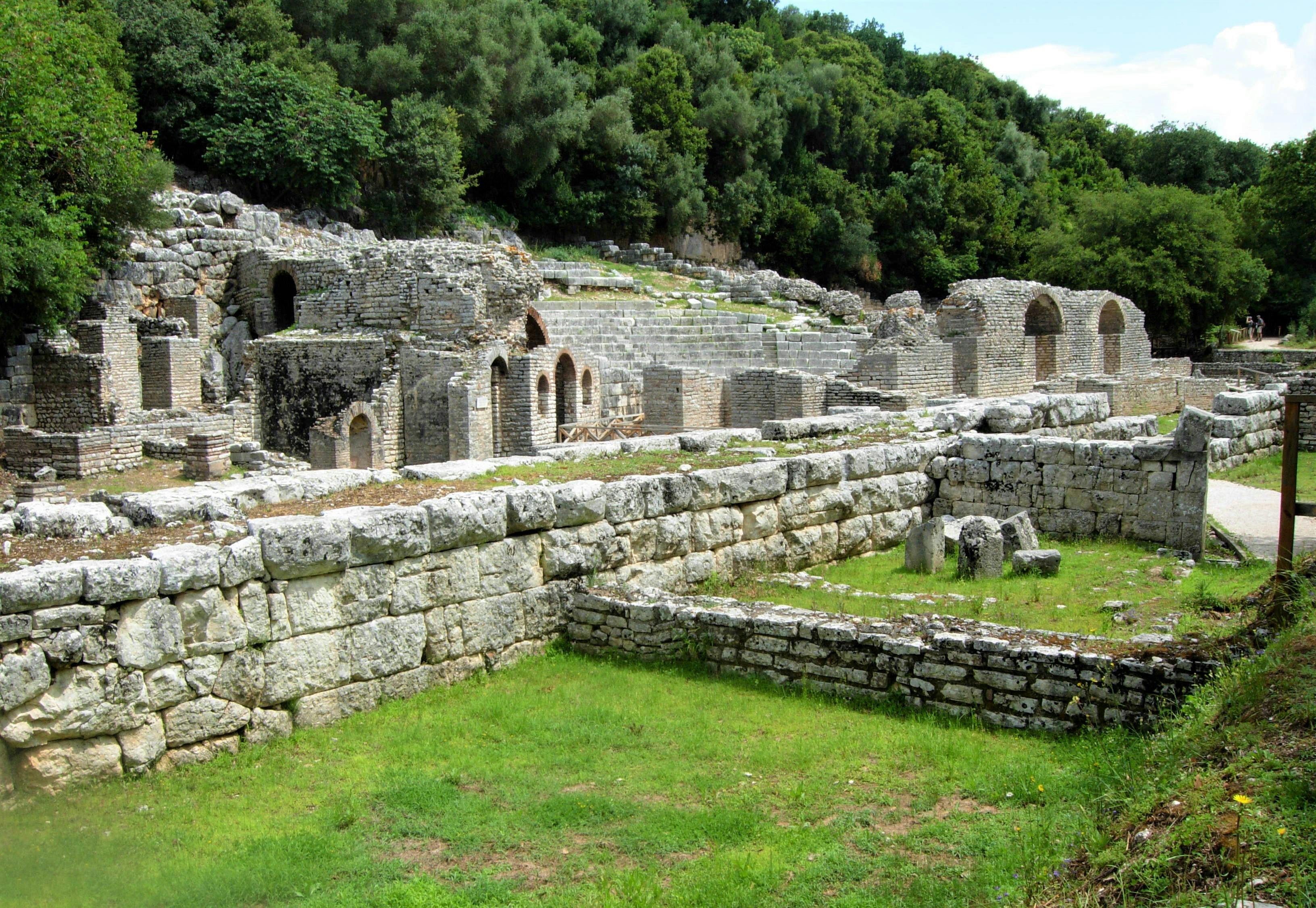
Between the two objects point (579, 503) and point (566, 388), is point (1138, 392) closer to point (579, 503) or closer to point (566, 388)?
point (566, 388)

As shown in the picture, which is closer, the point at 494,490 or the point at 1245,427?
the point at 494,490

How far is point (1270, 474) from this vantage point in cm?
1346

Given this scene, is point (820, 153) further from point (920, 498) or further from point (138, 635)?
point (138, 635)

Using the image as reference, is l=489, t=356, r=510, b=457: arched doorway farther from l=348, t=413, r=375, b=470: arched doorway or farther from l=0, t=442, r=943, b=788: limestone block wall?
l=0, t=442, r=943, b=788: limestone block wall

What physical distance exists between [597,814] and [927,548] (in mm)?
4933

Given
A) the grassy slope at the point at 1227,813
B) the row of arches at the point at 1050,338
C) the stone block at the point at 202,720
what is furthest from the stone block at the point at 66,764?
the row of arches at the point at 1050,338

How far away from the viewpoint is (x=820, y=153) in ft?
168

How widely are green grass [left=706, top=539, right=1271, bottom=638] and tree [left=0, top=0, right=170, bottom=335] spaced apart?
15740mm

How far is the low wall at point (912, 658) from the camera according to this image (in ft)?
17.8

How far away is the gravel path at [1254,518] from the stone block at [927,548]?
2573mm

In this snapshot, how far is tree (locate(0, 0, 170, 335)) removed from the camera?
18.0 m

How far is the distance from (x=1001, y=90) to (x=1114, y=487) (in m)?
61.6

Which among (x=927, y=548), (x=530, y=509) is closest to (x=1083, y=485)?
(x=927, y=548)

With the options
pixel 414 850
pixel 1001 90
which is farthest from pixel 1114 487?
pixel 1001 90
